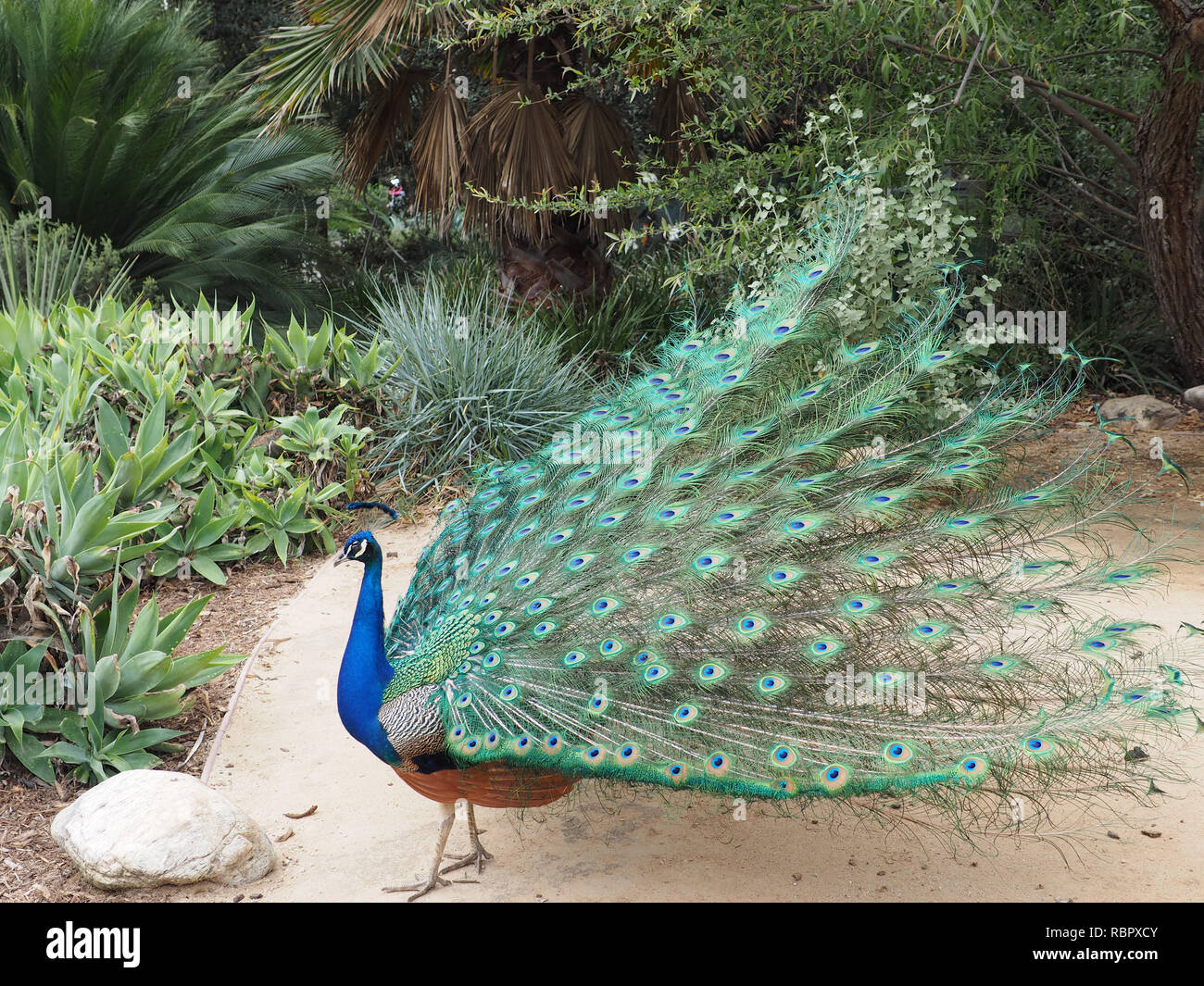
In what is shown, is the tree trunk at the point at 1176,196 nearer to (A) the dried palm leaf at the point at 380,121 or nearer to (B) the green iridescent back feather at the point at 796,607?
(B) the green iridescent back feather at the point at 796,607

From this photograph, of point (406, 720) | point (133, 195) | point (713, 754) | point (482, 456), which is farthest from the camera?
point (133, 195)

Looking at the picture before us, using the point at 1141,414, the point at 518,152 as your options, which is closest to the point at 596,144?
the point at 518,152

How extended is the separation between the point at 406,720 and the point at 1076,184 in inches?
366

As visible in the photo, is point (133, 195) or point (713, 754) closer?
point (713, 754)

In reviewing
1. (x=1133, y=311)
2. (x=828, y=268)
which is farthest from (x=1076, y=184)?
(x=828, y=268)

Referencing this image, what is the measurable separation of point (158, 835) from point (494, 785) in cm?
129

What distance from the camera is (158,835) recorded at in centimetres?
367

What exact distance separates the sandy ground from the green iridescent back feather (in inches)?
22.2

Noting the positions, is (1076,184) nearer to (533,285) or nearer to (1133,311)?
(1133,311)

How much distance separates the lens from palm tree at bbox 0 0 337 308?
10.4 meters

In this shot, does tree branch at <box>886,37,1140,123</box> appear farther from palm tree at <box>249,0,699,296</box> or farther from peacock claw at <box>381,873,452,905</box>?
peacock claw at <box>381,873,452,905</box>

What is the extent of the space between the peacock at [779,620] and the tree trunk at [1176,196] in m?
5.23

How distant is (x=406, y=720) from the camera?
128 inches

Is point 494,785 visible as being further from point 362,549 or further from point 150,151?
point 150,151
